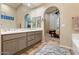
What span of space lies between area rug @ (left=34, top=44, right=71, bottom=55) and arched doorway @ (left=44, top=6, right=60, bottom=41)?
0.46ft

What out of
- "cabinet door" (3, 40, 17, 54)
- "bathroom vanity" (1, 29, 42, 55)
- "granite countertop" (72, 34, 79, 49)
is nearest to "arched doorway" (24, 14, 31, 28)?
"bathroom vanity" (1, 29, 42, 55)

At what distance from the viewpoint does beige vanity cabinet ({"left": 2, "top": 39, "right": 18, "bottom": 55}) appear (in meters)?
1.78

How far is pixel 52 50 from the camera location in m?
1.80

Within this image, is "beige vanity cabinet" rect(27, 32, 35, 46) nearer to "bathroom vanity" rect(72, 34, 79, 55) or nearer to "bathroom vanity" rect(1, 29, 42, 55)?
"bathroom vanity" rect(1, 29, 42, 55)

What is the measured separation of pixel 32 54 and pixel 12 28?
488 mm

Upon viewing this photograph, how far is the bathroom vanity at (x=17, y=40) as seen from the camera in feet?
5.99

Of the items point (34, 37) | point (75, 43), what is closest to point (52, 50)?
point (75, 43)

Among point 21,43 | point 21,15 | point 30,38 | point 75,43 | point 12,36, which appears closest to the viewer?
point 75,43

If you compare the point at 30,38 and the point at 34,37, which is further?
the point at 30,38

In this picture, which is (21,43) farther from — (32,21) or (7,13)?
(7,13)

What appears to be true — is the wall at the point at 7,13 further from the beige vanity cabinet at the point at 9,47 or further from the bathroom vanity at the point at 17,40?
the beige vanity cabinet at the point at 9,47

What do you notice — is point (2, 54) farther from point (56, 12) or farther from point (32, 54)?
point (56, 12)

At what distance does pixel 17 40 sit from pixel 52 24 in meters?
0.66
